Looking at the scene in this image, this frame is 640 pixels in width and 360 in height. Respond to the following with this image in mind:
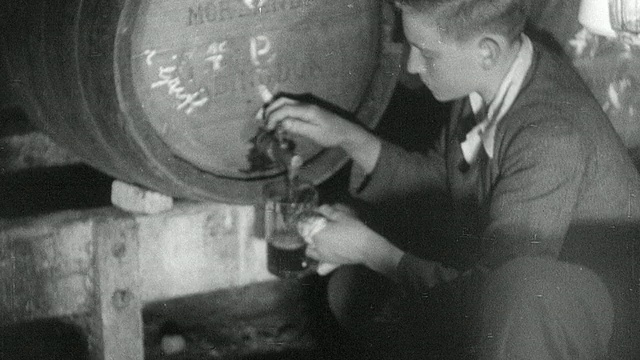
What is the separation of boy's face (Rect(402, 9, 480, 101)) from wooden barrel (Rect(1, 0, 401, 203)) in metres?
0.20

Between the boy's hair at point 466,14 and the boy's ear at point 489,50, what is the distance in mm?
23

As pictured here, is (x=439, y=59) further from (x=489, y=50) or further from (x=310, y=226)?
(x=310, y=226)

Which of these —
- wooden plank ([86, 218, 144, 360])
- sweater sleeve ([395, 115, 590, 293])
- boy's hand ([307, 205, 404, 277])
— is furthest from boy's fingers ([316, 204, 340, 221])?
wooden plank ([86, 218, 144, 360])

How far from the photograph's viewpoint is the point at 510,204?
2.21 m

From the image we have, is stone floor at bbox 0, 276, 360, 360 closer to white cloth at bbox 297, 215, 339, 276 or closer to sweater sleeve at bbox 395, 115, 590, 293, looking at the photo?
white cloth at bbox 297, 215, 339, 276

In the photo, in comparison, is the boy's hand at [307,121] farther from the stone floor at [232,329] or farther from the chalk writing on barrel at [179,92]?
the stone floor at [232,329]

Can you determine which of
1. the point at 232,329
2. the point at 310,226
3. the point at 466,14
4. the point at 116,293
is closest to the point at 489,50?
the point at 466,14

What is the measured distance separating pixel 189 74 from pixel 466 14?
0.73m

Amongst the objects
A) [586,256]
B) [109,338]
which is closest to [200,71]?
[109,338]

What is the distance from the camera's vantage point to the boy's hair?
233 cm

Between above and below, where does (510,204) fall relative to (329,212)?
above

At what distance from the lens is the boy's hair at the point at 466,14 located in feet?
7.63

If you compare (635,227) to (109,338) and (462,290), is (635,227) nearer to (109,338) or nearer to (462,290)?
(462,290)

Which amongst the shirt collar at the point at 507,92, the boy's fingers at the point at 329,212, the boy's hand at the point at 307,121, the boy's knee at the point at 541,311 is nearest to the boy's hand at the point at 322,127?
the boy's hand at the point at 307,121
